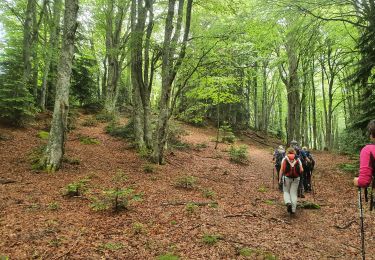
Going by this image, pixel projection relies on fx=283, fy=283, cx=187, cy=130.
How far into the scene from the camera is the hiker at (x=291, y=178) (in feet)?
25.0

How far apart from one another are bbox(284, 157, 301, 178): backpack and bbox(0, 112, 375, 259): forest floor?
1.10 meters

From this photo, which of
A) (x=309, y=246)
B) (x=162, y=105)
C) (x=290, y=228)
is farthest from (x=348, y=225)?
(x=162, y=105)

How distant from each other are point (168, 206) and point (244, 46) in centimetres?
826

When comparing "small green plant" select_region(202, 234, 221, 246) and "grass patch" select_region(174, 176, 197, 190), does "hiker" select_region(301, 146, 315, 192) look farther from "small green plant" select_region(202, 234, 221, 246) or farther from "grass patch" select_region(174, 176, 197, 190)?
"small green plant" select_region(202, 234, 221, 246)

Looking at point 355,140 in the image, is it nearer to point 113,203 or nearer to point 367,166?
point 367,166

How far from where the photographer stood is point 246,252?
4.95 metres

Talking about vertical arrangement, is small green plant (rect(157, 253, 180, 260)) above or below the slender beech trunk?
below

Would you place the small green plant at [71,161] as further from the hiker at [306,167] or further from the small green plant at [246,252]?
the hiker at [306,167]

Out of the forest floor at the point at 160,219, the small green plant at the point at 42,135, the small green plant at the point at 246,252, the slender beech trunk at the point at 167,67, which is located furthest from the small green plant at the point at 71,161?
the small green plant at the point at 246,252

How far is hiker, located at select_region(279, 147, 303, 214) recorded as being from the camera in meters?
7.62

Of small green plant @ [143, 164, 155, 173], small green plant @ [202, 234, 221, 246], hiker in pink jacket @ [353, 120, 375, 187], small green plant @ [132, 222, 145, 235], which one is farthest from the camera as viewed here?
small green plant @ [143, 164, 155, 173]

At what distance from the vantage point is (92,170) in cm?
993

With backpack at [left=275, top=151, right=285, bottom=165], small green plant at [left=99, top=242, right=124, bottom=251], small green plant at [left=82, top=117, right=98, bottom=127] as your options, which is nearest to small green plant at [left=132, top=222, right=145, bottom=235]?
small green plant at [left=99, top=242, right=124, bottom=251]

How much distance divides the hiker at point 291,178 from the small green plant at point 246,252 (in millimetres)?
3013
